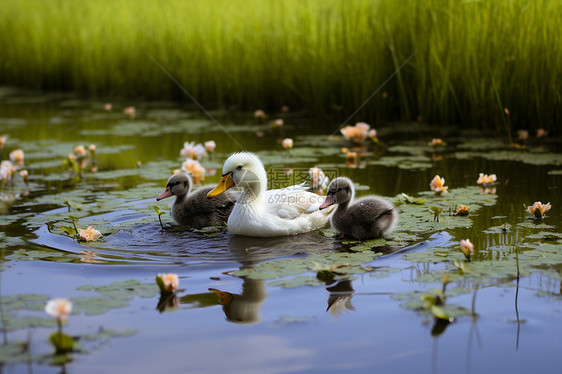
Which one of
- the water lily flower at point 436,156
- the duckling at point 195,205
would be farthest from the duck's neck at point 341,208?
the water lily flower at point 436,156

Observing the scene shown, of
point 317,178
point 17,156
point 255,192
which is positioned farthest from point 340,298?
point 17,156

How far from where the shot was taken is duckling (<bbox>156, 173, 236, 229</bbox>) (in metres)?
5.39

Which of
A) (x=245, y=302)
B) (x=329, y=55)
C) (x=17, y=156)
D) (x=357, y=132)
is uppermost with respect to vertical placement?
(x=329, y=55)

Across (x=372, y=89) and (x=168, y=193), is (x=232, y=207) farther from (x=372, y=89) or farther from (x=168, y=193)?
(x=372, y=89)

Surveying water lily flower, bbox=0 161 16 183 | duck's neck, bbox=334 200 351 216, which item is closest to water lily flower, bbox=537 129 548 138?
duck's neck, bbox=334 200 351 216

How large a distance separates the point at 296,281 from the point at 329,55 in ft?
21.3

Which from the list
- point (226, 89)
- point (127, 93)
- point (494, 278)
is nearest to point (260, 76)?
point (226, 89)

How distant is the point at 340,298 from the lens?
3500 mm

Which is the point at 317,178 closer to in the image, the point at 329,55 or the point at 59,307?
the point at 59,307

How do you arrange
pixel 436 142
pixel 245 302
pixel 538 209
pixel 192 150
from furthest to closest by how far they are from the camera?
pixel 436 142 < pixel 192 150 < pixel 538 209 < pixel 245 302

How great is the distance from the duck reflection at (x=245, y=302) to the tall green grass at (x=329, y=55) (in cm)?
508

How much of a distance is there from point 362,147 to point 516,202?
3.19m

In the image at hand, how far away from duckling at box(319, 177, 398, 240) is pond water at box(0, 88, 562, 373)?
4.4 inches

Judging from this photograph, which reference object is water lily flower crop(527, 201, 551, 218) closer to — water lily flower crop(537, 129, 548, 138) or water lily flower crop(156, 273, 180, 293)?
water lily flower crop(156, 273, 180, 293)
